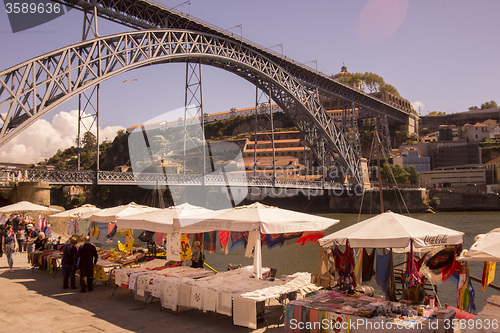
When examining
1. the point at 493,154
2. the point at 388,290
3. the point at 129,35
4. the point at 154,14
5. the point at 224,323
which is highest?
the point at 154,14

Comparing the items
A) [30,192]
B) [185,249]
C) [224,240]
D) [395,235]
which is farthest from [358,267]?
[30,192]

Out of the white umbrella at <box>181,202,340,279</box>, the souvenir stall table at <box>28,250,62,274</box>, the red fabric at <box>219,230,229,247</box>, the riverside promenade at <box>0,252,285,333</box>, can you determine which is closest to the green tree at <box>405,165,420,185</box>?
the red fabric at <box>219,230,229,247</box>

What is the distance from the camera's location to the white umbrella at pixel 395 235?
7.60 metres

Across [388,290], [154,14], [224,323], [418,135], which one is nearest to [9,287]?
[224,323]

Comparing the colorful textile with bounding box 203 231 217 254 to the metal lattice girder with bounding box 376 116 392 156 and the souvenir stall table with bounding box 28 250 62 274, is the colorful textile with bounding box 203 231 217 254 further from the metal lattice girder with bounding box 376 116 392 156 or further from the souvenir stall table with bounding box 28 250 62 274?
the metal lattice girder with bounding box 376 116 392 156

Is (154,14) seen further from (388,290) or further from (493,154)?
(493,154)

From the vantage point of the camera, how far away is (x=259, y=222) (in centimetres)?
897

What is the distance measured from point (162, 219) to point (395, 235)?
5.81 metres

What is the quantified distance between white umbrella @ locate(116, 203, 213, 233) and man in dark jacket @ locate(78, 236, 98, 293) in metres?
1.14

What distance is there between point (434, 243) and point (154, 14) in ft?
102

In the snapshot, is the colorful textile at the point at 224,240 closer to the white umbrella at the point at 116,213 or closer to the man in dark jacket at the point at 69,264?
the white umbrella at the point at 116,213

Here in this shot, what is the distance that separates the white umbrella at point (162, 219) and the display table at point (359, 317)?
4008 millimetres

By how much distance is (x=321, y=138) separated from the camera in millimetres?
59656

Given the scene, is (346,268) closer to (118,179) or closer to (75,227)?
(75,227)
